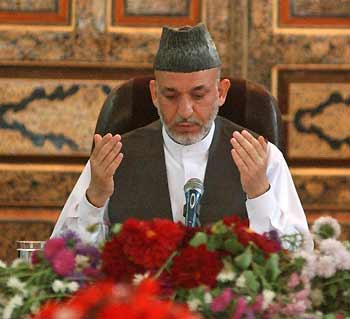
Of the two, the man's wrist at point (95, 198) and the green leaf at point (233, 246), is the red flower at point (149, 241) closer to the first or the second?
the green leaf at point (233, 246)

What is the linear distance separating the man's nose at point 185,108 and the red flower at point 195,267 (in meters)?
1.29

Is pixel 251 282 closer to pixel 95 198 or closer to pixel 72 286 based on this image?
pixel 72 286

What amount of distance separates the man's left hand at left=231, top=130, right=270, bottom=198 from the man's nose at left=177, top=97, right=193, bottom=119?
1.04ft

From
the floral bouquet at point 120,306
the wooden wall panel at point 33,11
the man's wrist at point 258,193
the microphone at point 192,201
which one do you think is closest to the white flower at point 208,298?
the floral bouquet at point 120,306

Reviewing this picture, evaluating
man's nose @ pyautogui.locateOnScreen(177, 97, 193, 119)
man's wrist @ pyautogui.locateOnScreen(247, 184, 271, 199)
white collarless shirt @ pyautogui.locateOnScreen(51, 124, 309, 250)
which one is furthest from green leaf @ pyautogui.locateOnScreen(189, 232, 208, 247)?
man's nose @ pyautogui.locateOnScreen(177, 97, 193, 119)

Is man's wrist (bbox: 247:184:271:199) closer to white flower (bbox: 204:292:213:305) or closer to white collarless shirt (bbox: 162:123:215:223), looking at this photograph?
white collarless shirt (bbox: 162:123:215:223)

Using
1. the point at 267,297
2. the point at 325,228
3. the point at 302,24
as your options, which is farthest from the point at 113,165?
the point at 302,24

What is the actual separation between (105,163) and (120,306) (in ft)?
5.18

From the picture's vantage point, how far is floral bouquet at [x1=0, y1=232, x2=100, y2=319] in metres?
1.31

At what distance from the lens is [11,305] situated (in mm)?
1271

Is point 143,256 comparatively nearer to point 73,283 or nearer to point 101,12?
point 73,283

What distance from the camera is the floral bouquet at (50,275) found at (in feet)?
4.31

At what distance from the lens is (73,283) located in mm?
1328

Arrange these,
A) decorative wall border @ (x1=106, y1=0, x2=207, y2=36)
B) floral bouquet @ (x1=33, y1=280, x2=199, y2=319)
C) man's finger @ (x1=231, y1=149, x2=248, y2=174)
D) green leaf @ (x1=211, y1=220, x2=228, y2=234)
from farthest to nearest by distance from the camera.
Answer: decorative wall border @ (x1=106, y1=0, x2=207, y2=36), man's finger @ (x1=231, y1=149, x2=248, y2=174), green leaf @ (x1=211, y1=220, x2=228, y2=234), floral bouquet @ (x1=33, y1=280, x2=199, y2=319)
